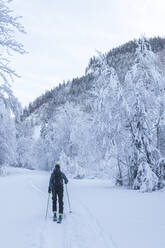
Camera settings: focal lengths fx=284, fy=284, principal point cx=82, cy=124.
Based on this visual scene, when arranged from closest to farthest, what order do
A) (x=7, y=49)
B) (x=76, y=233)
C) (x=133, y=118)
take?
(x=76, y=233), (x=7, y=49), (x=133, y=118)

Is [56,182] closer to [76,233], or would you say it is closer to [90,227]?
[90,227]

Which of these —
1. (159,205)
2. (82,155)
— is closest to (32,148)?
(82,155)

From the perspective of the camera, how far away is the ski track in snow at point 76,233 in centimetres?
655

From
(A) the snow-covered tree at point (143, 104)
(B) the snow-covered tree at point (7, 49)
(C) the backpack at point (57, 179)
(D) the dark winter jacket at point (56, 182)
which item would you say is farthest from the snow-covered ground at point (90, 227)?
(A) the snow-covered tree at point (143, 104)

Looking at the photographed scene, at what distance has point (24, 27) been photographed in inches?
380

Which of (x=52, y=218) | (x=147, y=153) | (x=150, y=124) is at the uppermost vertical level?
(x=150, y=124)

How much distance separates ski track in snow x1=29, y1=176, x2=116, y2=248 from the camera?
21.5ft

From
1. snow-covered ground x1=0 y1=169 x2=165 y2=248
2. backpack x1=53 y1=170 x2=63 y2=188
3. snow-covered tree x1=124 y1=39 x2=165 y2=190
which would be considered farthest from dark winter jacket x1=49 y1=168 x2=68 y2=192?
snow-covered tree x1=124 y1=39 x2=165 y2=190

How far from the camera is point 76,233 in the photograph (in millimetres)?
7559

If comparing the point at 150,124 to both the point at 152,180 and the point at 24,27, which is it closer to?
the point at 152,180

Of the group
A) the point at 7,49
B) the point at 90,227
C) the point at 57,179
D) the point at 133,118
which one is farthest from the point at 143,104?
the point at 90,227

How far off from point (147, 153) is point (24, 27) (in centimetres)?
1176

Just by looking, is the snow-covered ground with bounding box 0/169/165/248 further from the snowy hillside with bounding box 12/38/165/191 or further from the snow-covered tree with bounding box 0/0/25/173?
the snowy hillside with bounding box 12/38/165/191

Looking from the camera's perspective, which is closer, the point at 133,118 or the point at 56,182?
the point at 56,182
